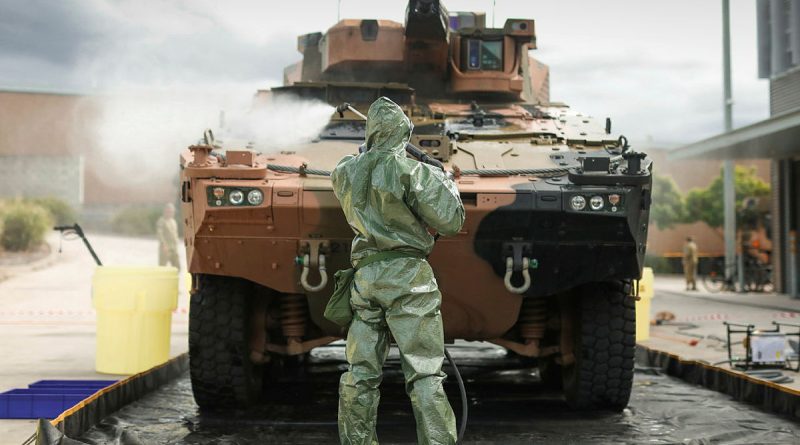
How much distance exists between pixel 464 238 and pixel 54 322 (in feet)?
28.4

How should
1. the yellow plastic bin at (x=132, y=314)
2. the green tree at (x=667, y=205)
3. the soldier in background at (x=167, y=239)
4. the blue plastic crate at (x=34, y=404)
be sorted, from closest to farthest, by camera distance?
the blue plastic crate at (x=34, y=404) → the yellow plastic bin at (x=132, y=314) → the soldier in background at (x=167, y=239) → the green tree at (x=667, y=205)

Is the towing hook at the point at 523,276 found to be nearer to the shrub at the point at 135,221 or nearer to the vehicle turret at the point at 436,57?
the vehicle turret at the point at 436,57

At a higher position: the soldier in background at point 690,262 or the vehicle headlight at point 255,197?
the vehicle headlight at point 255,197

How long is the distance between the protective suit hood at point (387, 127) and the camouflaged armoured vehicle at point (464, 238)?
806mm

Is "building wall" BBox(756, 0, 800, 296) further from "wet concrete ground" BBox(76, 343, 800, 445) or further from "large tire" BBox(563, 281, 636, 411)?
"large tire" BBox(563, 281, 636, 411)

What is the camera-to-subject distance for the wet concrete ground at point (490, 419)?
538cm

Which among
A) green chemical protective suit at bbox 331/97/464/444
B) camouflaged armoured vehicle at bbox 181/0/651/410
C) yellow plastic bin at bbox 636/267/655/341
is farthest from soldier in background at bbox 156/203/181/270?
green chemical protective suit at bbox 331/97/464/444

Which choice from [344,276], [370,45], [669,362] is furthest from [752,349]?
[344,276]

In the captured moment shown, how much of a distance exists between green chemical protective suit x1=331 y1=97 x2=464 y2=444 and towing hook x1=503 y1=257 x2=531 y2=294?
1.00 metres

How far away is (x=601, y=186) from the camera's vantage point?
5.26 meters

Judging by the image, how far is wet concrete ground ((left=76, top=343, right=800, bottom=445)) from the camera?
5379 millimetres

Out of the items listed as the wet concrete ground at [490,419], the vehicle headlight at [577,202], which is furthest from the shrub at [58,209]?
the vehicle headlight at [577,202]

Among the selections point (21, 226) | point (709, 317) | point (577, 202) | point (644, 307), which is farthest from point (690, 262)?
point (577, 202)

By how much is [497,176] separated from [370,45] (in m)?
2.54
